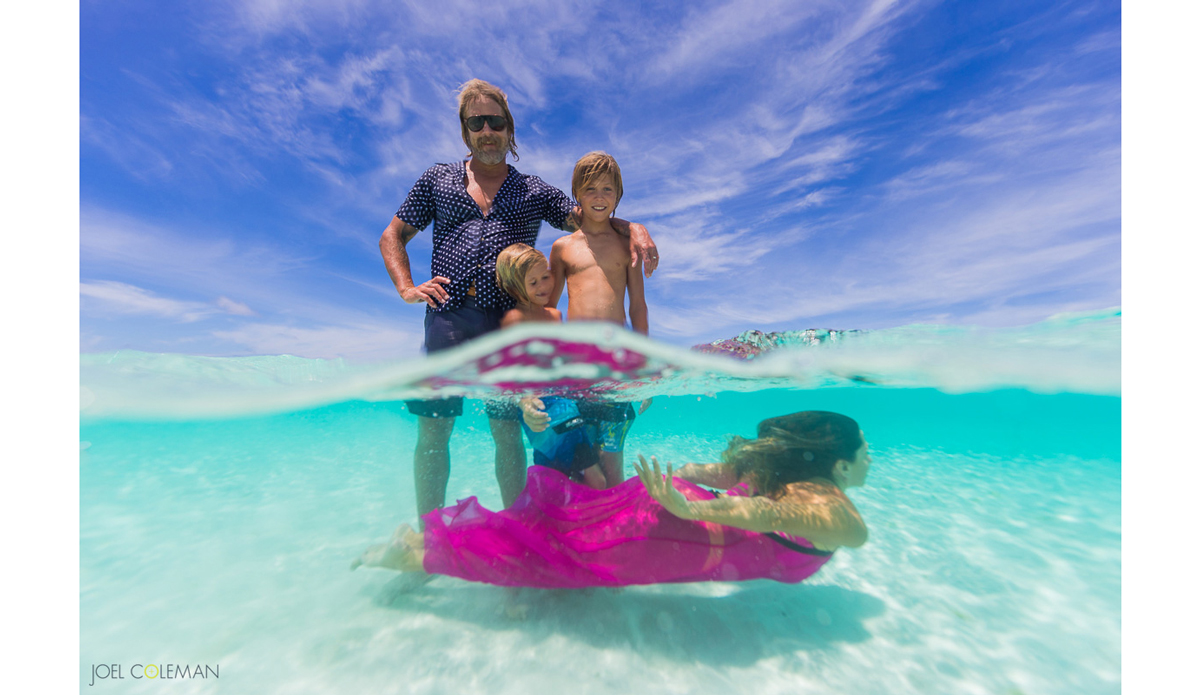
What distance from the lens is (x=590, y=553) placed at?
3.40 meters

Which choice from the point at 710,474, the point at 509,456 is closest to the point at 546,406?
the point at 509,456

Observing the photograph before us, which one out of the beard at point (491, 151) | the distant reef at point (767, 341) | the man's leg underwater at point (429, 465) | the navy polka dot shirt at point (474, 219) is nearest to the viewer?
the navy polka dot shirt at point (474, 219)

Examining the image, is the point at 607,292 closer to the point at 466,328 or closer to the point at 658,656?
the point at 466,328

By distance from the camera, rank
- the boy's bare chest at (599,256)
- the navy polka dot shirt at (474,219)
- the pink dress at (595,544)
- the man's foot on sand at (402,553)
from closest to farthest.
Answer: the pink dress at (595,544) → the man's foot on sand at (402,553) → the navy polka dot shirt at (474,219) → the boy's bare chest at (599,256)

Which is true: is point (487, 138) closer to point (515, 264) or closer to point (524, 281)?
point (515, 264)

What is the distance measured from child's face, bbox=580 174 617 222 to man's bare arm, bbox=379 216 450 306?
5.55 ft

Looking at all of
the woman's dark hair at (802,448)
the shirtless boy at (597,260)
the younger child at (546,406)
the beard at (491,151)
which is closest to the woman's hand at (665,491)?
the woman's dark hair at (802,448)

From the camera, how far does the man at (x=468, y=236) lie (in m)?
3.80

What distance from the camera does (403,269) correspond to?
4.02 metres

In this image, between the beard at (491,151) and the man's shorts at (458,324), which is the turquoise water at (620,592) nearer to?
the man's shorts at (458,324)

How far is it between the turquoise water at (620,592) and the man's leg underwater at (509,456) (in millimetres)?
870

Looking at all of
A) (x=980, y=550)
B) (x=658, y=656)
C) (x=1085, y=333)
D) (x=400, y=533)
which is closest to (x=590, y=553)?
(x=658, y=656)

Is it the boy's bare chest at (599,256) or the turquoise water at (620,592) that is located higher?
the boy's bare chest at (599,256)

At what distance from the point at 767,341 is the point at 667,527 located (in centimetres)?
348
